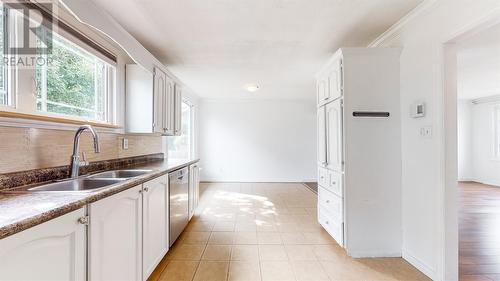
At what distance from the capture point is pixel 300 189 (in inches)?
225

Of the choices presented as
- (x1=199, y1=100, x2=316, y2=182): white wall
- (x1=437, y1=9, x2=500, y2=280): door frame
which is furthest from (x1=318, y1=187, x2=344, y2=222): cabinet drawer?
(x1=199, y1=100, x2=316, y2=182): white wall

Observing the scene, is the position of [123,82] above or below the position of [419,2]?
below

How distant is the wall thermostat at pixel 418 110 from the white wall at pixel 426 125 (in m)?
0.04

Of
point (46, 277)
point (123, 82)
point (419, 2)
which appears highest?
point (419, 2)

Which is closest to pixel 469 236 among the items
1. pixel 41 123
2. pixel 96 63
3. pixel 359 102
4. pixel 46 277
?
pixel 359 102

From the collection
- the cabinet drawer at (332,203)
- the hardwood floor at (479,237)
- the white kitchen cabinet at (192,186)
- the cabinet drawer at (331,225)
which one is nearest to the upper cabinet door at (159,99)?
the white kitchen cabinet at (192,186)

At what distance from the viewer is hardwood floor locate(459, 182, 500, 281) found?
211 cm

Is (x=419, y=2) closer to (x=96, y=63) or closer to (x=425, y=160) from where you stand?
(x=425, y=160)

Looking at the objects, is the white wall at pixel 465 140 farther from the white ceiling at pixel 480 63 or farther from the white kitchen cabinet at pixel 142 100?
the white kitchen cabinet at pixel 142 100

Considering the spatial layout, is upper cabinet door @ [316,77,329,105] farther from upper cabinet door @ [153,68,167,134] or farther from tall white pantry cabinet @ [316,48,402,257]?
upper cabinet door @ [153,68,167,134]

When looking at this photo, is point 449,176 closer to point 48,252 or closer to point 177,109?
point 48,252

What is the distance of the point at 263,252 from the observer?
2.47 meters

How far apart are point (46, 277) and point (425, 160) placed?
268cm

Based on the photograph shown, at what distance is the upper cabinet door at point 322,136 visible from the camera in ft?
9.55
